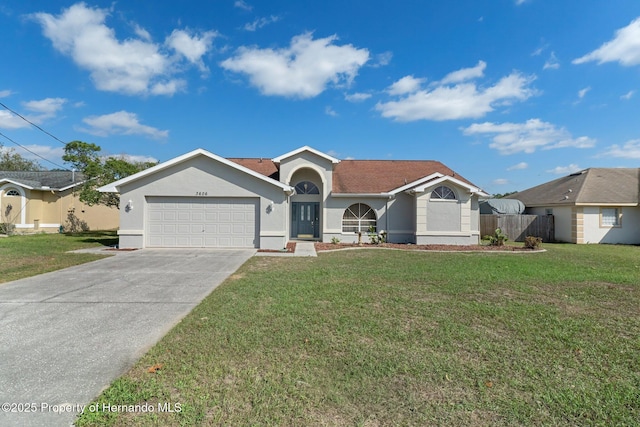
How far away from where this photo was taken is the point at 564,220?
21.1 meters

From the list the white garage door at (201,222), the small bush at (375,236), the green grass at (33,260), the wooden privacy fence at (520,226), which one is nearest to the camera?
the green grass at (33,260)

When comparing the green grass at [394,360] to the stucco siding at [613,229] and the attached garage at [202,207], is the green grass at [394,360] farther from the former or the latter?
the stucco siding at [613,229]

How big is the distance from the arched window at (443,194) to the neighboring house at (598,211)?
359 inches

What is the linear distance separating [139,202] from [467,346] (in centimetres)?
1431

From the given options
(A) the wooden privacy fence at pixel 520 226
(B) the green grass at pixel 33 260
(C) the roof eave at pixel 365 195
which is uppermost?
(C) the roof eave at pixel 365 195

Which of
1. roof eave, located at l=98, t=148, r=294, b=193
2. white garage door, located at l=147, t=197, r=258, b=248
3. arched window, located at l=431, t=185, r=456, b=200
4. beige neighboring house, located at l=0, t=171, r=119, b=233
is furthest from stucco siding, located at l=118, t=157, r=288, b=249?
beige neighboring house, located at l=0, t=171, r=119, b=233

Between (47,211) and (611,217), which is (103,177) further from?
(611,217)

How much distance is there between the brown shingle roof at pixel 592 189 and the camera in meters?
20.3

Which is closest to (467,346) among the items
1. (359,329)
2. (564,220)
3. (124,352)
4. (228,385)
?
(359,329)

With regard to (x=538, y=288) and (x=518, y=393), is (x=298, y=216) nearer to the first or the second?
(x=538, y=288)

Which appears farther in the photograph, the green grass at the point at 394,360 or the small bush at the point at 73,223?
the small bush at the point at 73,223

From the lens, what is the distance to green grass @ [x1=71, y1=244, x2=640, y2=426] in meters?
2.79

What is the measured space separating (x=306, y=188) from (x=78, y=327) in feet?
48.8

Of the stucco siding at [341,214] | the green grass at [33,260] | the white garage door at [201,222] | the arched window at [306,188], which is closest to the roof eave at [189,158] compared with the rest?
the white garage door at [201,222]
